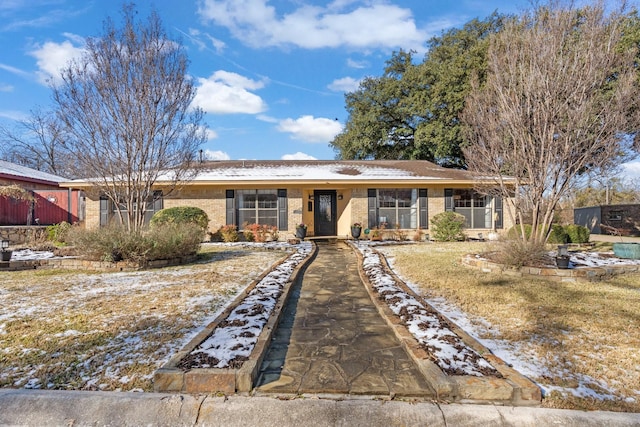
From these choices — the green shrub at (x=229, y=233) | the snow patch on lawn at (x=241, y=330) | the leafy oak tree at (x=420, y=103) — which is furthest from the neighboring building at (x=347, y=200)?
the snow patch on lawn at (x=241, y=330)

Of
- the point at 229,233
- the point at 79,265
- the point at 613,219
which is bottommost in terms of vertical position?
the point at 79,265

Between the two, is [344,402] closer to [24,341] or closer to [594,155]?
[24,341]

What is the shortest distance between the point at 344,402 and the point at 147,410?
1282mm

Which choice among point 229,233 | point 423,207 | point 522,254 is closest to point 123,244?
point 229,233

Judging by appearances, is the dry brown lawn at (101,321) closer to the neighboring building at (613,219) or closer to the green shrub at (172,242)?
the green shrub at (172,242)

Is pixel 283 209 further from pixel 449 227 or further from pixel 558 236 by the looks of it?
pixel 558 236

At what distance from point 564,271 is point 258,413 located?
620 cm

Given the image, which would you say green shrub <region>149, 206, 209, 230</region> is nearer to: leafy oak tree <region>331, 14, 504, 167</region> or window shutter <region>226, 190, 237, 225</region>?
window shutter <region>226, 190, 237, 225</region>

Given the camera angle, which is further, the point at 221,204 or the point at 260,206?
the point at 260,206

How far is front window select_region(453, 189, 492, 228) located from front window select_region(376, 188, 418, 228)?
1.75 meters

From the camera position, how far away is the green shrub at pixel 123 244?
24.0 feet

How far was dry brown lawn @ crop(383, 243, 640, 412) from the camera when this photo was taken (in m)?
2.48

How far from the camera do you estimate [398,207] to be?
13641 mm

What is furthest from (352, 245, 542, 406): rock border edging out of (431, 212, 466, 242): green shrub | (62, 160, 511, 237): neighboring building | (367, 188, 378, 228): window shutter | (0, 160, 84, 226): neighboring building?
(0, 160, 84, 226): neighboring building
